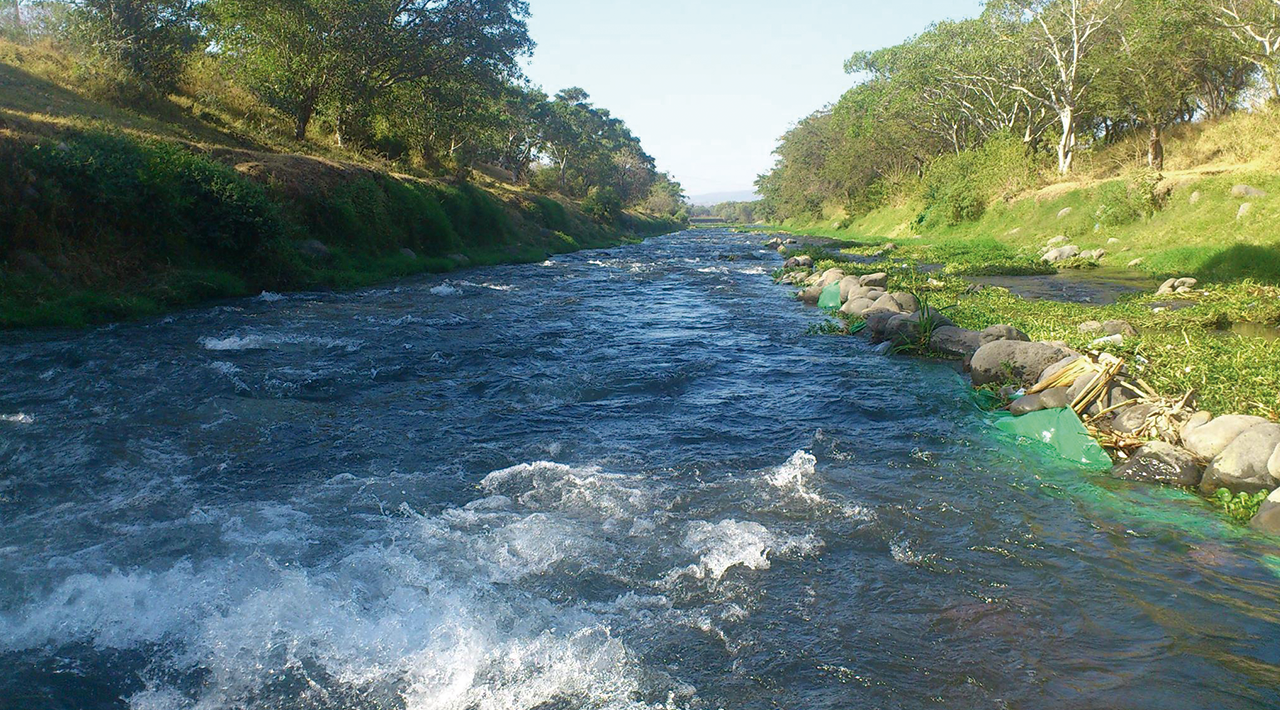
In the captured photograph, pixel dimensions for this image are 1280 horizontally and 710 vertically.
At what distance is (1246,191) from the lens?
2130 centimetres

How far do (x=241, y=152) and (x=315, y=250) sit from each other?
3.94m

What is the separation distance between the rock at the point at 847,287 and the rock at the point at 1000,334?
5.91 m

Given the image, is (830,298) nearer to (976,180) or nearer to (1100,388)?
(1100,388)

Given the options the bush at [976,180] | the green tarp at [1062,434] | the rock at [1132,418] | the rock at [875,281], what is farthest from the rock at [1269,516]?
the bush at [976,180]

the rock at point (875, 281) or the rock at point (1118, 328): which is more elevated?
the rock at point (875, 281)

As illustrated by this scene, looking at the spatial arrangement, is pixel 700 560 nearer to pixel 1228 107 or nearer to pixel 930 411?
pixel 930 411

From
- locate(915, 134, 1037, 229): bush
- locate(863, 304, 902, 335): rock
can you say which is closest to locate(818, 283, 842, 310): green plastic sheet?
locate(863, 304, 902, 335): rock

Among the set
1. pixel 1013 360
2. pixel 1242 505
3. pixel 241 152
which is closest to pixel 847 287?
pixel 1013 360

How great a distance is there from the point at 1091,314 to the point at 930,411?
6.94m

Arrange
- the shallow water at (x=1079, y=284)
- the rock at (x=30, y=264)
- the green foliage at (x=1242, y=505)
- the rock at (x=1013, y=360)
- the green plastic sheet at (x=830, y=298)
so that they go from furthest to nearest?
the green plastic sheet at (x=830, y=298)
the shallow water at (x=1079, y=284)
the rock at (x=30, y=264)
the rock at (x=1013, y=360)
the green foliage at (x=1242, y=505)

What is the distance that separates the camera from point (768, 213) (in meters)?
130

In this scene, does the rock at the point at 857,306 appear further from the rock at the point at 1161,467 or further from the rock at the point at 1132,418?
the rock at the point at 1161,467

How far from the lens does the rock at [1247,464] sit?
255 inches

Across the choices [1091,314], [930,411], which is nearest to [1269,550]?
[930,411]
